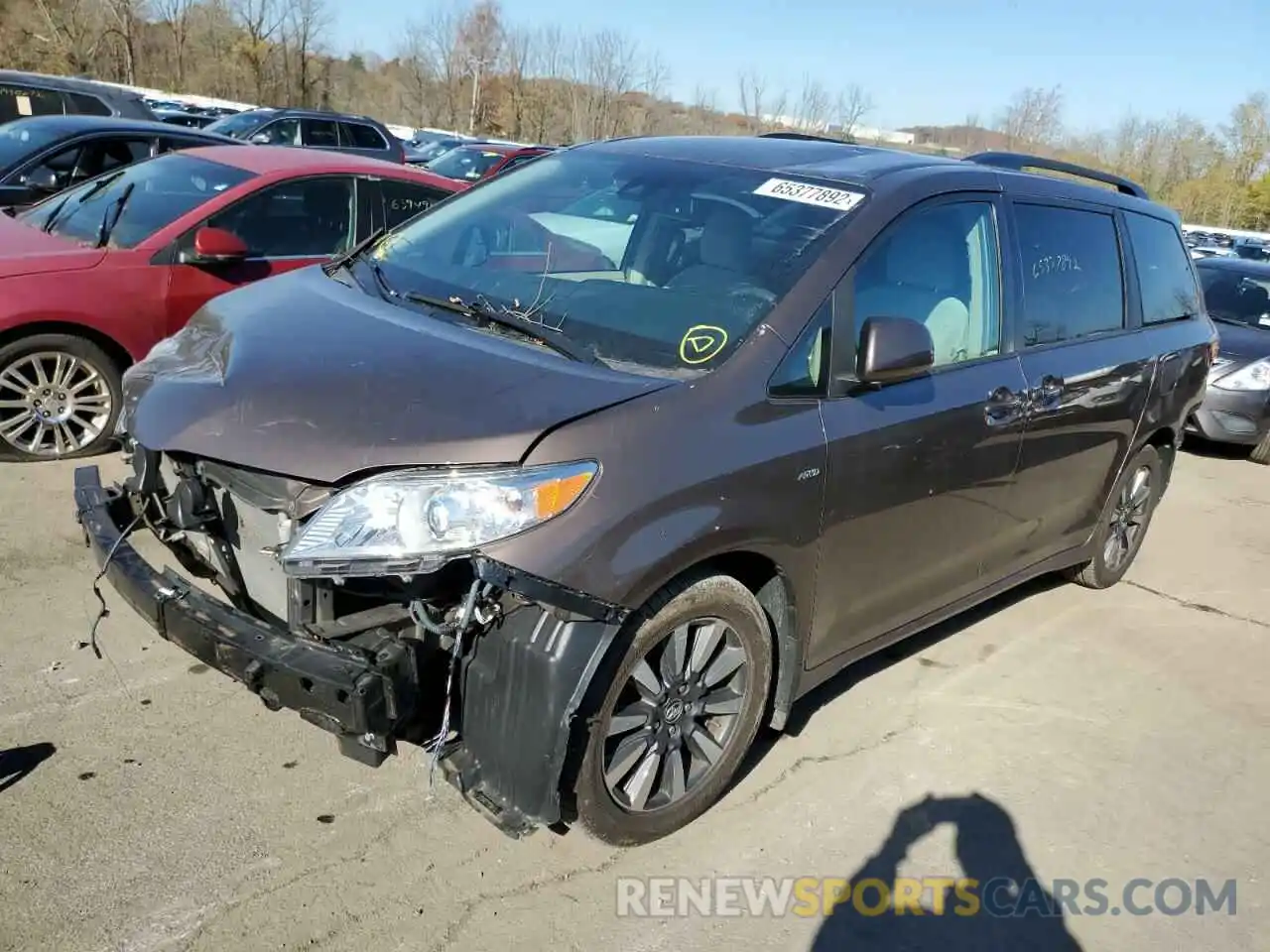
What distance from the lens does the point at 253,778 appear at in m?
3.08

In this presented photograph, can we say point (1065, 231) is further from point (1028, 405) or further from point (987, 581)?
point (987, 581)

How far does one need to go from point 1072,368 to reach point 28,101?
11743mm

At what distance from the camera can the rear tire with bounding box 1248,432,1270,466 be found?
29.7ft

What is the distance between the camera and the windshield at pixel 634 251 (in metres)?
3.04

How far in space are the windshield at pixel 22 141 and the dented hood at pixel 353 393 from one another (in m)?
5.99

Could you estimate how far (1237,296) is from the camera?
9.99m

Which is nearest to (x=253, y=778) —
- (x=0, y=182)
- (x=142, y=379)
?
(x=142, y=379)

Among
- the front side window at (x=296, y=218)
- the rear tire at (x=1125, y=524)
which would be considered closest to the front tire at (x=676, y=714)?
the rear tire at (x=1125, y=524)

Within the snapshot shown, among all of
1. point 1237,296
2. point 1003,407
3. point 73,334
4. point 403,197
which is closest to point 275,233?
point 403,197

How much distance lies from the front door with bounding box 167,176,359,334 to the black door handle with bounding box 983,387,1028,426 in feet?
12.6

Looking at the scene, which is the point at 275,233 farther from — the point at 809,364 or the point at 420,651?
the point at 420,651

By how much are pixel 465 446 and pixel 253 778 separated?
1342mm

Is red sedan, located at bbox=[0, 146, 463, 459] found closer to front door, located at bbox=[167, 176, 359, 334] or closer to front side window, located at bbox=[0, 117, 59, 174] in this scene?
front door, located at bbox=[167, 176, 359, 334]

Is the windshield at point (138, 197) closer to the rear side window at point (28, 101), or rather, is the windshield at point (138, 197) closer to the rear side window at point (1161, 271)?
the rear side window at point (1161, 271)
